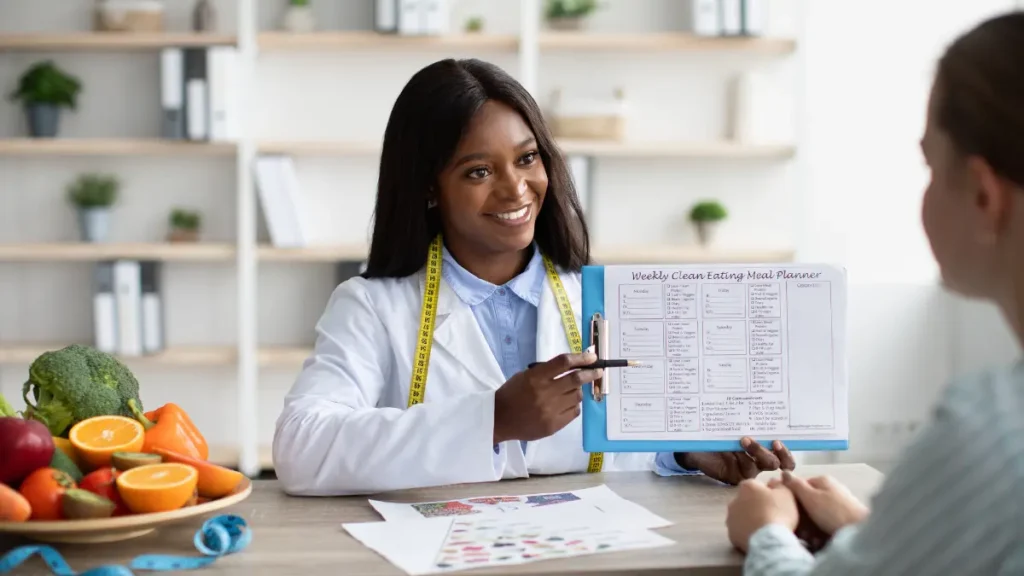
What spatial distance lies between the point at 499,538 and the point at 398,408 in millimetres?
628

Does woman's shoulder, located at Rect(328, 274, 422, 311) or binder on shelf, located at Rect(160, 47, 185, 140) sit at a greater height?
binder on shelf, located at Rect(160, 47, 185, 140)

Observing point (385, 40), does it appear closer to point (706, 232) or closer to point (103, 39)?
point (103, 39)

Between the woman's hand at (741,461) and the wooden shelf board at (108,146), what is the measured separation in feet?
Answer: 9.65

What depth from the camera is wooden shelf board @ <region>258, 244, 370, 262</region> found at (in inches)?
167

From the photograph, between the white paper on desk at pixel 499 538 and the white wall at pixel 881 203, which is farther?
the white wall at pixel 881 203

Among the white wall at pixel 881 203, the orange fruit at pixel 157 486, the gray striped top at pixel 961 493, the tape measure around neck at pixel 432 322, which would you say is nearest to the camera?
the gray striped top at pixel 961 493

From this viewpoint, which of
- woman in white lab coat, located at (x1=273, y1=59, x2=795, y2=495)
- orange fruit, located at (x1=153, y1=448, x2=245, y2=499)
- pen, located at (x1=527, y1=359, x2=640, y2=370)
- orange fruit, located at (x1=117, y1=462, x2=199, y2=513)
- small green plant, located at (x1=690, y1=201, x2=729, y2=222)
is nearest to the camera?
orange fruit, located at (x1=117, y1=462, x2=199, y2=513)

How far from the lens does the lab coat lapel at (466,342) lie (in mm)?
1996

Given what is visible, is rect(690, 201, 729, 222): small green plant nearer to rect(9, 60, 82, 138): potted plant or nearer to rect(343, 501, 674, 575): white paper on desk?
rect(9, 60, 82, 138): potted plant

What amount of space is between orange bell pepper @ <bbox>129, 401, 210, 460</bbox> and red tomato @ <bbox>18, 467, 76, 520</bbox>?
0.53 feet

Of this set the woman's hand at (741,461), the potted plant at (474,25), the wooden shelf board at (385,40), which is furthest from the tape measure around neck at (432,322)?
the potted plant at (474,25)

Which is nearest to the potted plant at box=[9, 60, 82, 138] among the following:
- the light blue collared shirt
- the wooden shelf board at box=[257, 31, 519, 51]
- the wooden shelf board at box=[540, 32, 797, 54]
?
the wooden shelf board at box=[257, 31, 519, 51]

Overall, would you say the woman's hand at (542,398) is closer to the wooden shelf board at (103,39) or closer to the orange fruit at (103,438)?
the orange fruit at (103,438)

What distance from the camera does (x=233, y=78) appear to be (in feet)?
13.7
